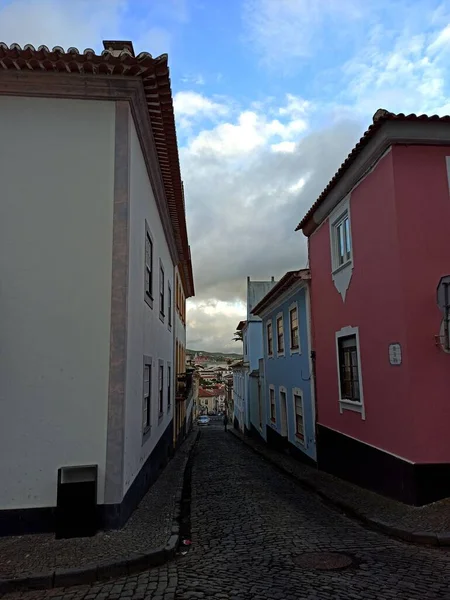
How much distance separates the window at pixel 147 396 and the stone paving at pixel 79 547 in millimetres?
1938

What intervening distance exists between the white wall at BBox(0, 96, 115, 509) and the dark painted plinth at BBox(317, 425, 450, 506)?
440 cm

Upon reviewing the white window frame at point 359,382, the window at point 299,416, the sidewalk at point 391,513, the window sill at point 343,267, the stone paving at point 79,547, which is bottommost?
the sidewalk at point 391,513

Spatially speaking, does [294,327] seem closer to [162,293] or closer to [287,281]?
[287,281]

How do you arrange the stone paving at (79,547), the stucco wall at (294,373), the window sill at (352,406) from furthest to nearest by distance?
1. the stucco wall at (294,373)
2. the window sill at (352,406)
3. the stone paving at (79,547)

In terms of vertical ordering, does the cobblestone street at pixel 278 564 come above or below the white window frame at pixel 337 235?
below

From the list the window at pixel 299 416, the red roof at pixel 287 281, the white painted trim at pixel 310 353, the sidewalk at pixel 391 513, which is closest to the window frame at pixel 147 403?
the sidewalk at pixel 391 513

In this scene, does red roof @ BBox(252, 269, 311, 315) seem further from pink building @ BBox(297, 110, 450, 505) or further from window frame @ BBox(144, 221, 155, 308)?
window frame @ BBox(144, 221, 155, 308)

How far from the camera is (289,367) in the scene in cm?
1439

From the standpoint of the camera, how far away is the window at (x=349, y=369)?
8.94 metres

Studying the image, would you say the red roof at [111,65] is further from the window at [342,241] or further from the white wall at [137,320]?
the window at [342,241]

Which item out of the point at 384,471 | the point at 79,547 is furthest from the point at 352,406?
the point at 79,547

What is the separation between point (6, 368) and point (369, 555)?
15.7ft

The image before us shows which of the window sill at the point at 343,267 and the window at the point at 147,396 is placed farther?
the window sill at the point at 343,267

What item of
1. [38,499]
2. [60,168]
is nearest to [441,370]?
[38,499]
